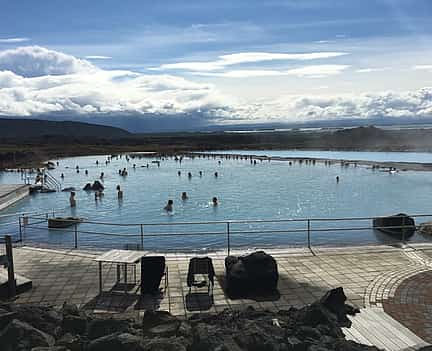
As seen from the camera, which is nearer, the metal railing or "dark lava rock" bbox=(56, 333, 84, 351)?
"dark lava rock" bbox=(56, 333, 84, 351)

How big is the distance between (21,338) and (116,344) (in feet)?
3.70

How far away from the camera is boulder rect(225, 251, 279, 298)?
7.34m

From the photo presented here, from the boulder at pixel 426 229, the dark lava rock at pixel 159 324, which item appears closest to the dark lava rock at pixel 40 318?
the dark lava rock at pixel 159 324

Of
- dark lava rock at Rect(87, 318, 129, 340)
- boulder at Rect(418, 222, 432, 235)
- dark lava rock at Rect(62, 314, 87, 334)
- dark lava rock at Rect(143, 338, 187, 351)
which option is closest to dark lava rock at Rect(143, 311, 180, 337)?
dark lava rock at Rect(87, 318, 129, 340)

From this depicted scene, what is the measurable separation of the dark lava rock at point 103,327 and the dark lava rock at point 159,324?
0.35 m

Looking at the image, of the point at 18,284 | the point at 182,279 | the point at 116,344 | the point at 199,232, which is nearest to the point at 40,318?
the point at 116,344

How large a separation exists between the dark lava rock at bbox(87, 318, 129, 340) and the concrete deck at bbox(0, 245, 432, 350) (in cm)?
135

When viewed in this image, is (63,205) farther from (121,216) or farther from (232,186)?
(232,186)

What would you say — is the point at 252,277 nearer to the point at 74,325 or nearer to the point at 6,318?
the point at 74,325

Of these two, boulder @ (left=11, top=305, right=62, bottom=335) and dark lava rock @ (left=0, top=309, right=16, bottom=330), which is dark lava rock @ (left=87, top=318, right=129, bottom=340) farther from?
dark lava rock @ (left=0, top=309, right=16, bottom=330)

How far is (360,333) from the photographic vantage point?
5.66 m

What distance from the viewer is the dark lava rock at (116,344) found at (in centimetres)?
457

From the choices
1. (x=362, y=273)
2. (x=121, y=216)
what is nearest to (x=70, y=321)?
(x=362, y=273)

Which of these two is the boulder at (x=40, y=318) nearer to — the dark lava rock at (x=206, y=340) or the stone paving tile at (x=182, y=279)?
the stone paving tile at (x=182, y=279)
